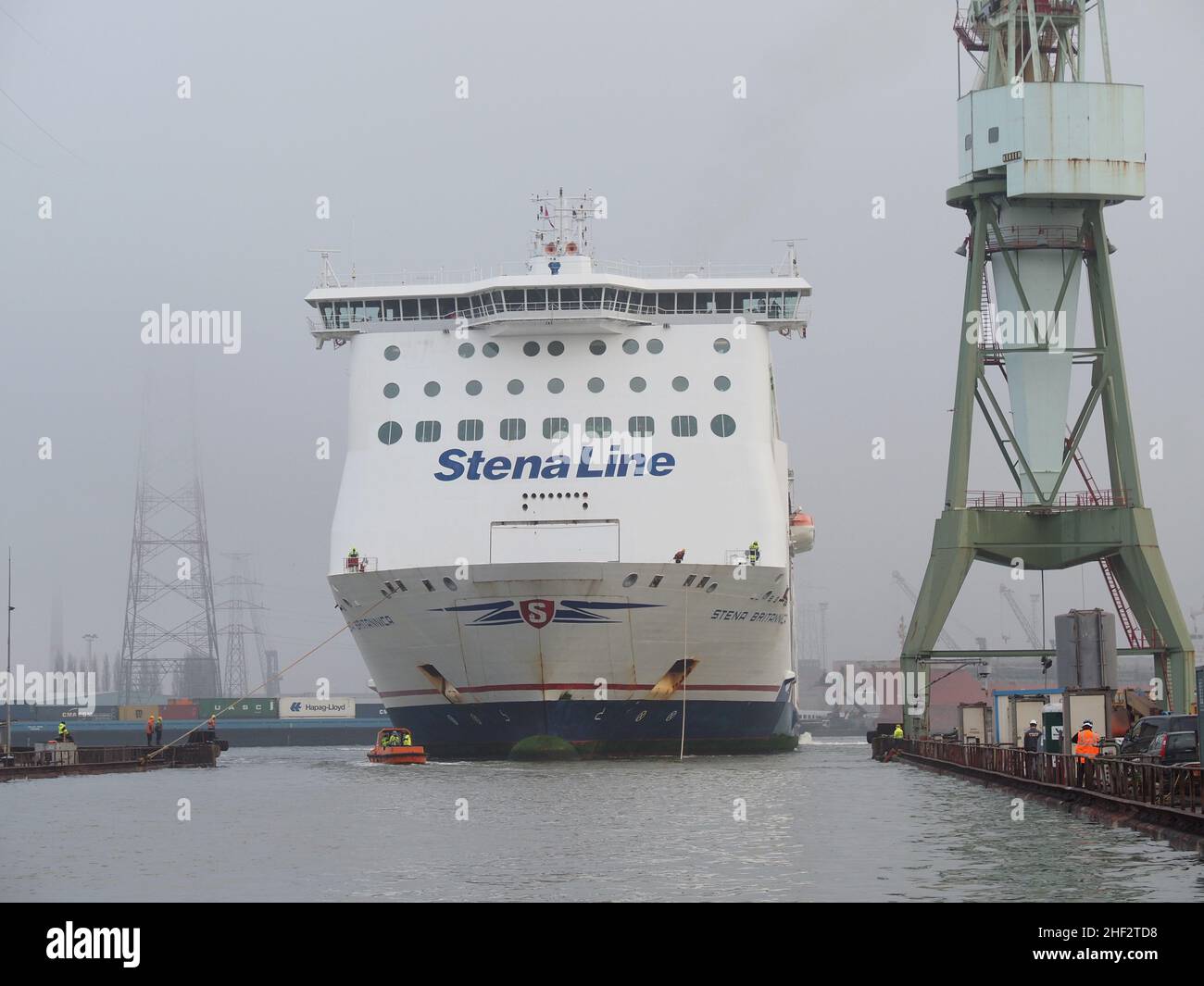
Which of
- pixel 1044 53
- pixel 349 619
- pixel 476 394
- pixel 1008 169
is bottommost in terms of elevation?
pixel 349 619

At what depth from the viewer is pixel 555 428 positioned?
155 ft

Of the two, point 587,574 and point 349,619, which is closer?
point 587,574

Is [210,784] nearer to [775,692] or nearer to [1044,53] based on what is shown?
[775,692]

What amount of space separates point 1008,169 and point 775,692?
16339mm

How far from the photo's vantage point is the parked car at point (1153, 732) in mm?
28516

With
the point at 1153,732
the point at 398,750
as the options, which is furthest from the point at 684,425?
the point at 1153,732

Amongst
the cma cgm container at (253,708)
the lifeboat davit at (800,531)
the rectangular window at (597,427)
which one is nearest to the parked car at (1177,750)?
the rectangular window at (597,427)

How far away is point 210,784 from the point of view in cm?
4225

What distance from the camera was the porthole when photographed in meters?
47.6

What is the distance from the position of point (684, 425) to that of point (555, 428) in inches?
138

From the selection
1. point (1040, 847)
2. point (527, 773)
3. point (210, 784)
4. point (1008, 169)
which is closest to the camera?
point (1040, 847)

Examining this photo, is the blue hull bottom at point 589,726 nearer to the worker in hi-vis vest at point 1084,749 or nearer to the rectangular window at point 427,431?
the rectangular window at point 427,431

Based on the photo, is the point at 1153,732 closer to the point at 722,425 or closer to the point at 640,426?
the point at 722,425
